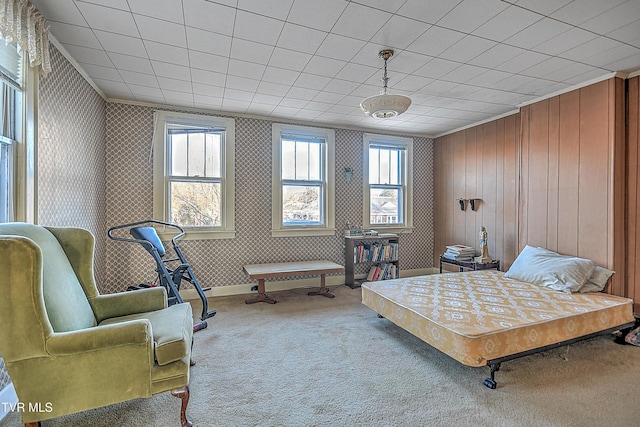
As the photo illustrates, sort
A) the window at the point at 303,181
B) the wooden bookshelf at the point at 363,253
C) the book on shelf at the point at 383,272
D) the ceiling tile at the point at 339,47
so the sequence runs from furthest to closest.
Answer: the book on shelf at the point at 383,272
the wooden bookshelf at the point at 363,253
the window at the point at 303,181
the ceiling tile at the point at 339,47

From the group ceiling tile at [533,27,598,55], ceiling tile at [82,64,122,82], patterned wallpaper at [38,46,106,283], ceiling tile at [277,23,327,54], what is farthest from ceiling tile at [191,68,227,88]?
ceiling tile at [533,27,598,55]

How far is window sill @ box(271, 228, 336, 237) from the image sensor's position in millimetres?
4559

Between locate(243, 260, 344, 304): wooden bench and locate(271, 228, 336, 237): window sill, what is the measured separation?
44 cm

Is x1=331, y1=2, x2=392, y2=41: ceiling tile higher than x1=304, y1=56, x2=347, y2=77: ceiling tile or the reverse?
the reverse

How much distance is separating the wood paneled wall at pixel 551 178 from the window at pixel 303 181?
2230 mm

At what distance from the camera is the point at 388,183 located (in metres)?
5.36

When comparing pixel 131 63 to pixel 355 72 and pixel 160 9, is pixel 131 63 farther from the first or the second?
pixel 355 72

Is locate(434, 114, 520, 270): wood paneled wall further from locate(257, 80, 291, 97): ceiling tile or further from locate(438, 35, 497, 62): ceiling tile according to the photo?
locate(257, 80, 291, 97): ceiling tile

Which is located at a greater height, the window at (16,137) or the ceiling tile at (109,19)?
the ceiling tile at (109,19)

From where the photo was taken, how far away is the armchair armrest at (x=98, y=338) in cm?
144

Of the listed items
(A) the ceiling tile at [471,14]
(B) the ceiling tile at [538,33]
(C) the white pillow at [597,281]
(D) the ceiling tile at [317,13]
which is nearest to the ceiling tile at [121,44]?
(D) the ceiling tile at [317,13]

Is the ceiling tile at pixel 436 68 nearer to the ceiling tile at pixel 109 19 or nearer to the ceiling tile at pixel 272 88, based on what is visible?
the ceiling tile at pixel 272 88

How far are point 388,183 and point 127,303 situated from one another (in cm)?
432

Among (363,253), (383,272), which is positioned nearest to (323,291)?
(363,253)
